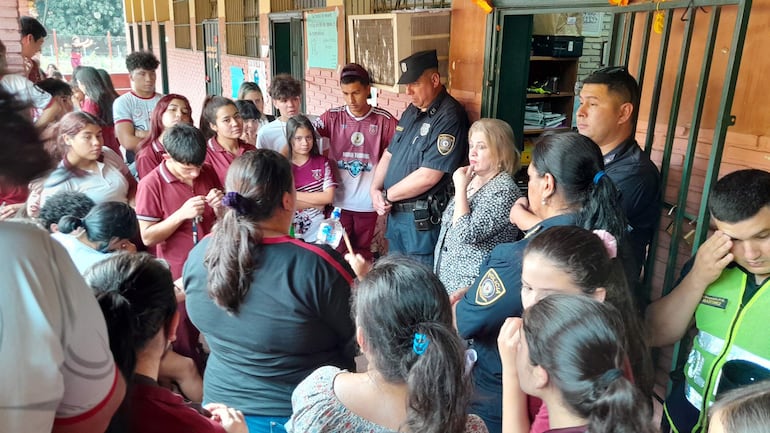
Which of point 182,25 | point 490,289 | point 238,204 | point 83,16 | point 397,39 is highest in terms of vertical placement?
point 83,16

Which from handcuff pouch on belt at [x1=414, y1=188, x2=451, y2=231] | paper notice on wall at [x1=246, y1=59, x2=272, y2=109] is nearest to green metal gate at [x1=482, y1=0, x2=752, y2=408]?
handcuff pouch on belt at [x1=414, y1=188, x2=451, y2=231]

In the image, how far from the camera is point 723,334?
159cm

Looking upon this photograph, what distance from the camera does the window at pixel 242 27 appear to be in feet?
26.1

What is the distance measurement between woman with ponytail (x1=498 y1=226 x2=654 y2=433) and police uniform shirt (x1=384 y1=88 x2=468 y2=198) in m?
1.69

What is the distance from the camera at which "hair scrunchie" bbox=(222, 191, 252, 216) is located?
162cm

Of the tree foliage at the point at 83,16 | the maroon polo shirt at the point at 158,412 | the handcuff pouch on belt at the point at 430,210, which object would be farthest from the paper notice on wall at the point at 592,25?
the tree foliage at the point at 83,16

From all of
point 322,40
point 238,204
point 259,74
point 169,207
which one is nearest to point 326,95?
point 322,40

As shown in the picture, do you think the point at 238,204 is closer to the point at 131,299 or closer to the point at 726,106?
the point at 131,299

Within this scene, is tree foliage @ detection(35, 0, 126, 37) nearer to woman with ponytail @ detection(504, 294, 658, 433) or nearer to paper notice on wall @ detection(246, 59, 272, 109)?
paper notice on wall @ detection(246, 59, 272, 109)

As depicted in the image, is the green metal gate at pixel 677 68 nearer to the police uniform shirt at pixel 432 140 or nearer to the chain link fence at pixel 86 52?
the police uniform shirt at pixel 432 140

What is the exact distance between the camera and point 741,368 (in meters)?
1.50

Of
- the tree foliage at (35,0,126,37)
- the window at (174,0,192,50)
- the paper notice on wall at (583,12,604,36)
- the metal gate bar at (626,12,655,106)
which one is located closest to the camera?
the metal gate bar at (626,12,655,106)

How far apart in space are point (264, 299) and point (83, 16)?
27948 millimetres

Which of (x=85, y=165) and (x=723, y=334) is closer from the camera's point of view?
(x=723, y=334)
